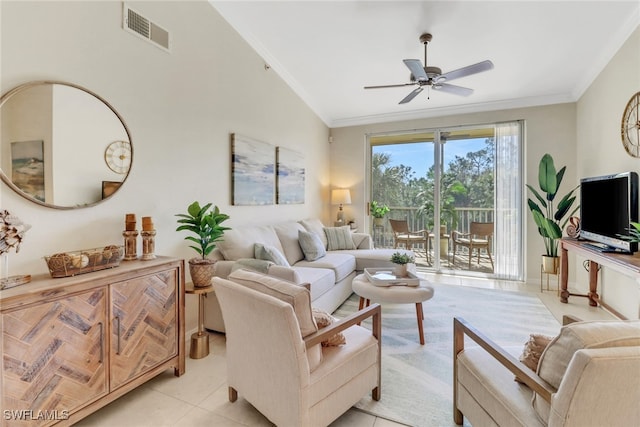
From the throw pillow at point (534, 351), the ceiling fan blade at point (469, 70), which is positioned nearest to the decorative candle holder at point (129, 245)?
the throw pillow at point (534, 351)

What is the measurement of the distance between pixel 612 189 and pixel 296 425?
3.56 metres

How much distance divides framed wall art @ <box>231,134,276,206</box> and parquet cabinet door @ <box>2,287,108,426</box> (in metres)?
1.90

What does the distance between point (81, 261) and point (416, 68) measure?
9.75ft

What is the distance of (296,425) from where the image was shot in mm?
1350

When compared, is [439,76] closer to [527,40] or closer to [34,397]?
[527,40]

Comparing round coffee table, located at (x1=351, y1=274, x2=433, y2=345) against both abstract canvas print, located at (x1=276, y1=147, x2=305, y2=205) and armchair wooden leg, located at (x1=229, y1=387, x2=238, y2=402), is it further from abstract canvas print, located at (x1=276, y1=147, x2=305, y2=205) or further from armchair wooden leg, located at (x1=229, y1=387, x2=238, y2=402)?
abstract canvas print, located at (x1=276, y1=147, x2=305, y2=205)

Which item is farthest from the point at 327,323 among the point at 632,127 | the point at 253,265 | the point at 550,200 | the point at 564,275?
the point at 550,200

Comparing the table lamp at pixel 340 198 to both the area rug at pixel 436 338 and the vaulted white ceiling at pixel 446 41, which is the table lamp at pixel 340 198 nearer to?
the vaulted white ceiling at pixel 446 41

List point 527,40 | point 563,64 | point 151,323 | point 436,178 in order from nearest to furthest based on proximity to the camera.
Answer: point 151,323 → point 527,40 → point 563,64 → point 436,178

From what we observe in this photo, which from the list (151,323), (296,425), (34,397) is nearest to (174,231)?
(151,323)

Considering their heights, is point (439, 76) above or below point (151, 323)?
above

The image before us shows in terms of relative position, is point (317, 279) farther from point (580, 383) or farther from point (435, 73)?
point (435, 73)

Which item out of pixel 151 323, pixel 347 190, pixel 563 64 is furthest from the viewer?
pixel 347 190

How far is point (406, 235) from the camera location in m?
5.32
